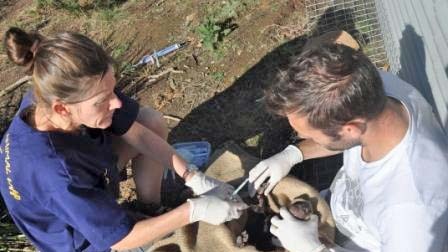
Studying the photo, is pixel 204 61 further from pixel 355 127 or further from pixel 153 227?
pixel 355 127

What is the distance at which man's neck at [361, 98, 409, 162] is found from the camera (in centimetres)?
183

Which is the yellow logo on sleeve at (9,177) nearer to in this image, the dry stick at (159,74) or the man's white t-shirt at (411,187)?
the man's white t-shirt at (411,187)

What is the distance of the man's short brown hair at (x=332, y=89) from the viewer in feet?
5.81

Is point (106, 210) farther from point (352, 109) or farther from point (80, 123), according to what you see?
point (352, 109)

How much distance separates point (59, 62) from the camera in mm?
2061

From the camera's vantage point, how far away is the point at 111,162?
104 inches

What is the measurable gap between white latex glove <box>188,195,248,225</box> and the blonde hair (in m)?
0.77

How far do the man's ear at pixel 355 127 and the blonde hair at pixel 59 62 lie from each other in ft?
3.19

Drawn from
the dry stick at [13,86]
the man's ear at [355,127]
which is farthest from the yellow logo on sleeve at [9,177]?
the dry stick at [13,86]

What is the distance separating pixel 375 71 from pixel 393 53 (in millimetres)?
1611

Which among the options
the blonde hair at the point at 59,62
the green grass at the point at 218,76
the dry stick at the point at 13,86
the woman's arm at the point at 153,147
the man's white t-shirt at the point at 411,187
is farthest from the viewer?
the dry stick at the point at 13,86

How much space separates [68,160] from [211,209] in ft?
2.32

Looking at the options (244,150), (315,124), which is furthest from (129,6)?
(315,124)

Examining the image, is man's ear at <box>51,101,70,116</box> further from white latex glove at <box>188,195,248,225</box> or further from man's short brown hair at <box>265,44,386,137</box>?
man's short brown hair at <box>265,44,386,137</box>
